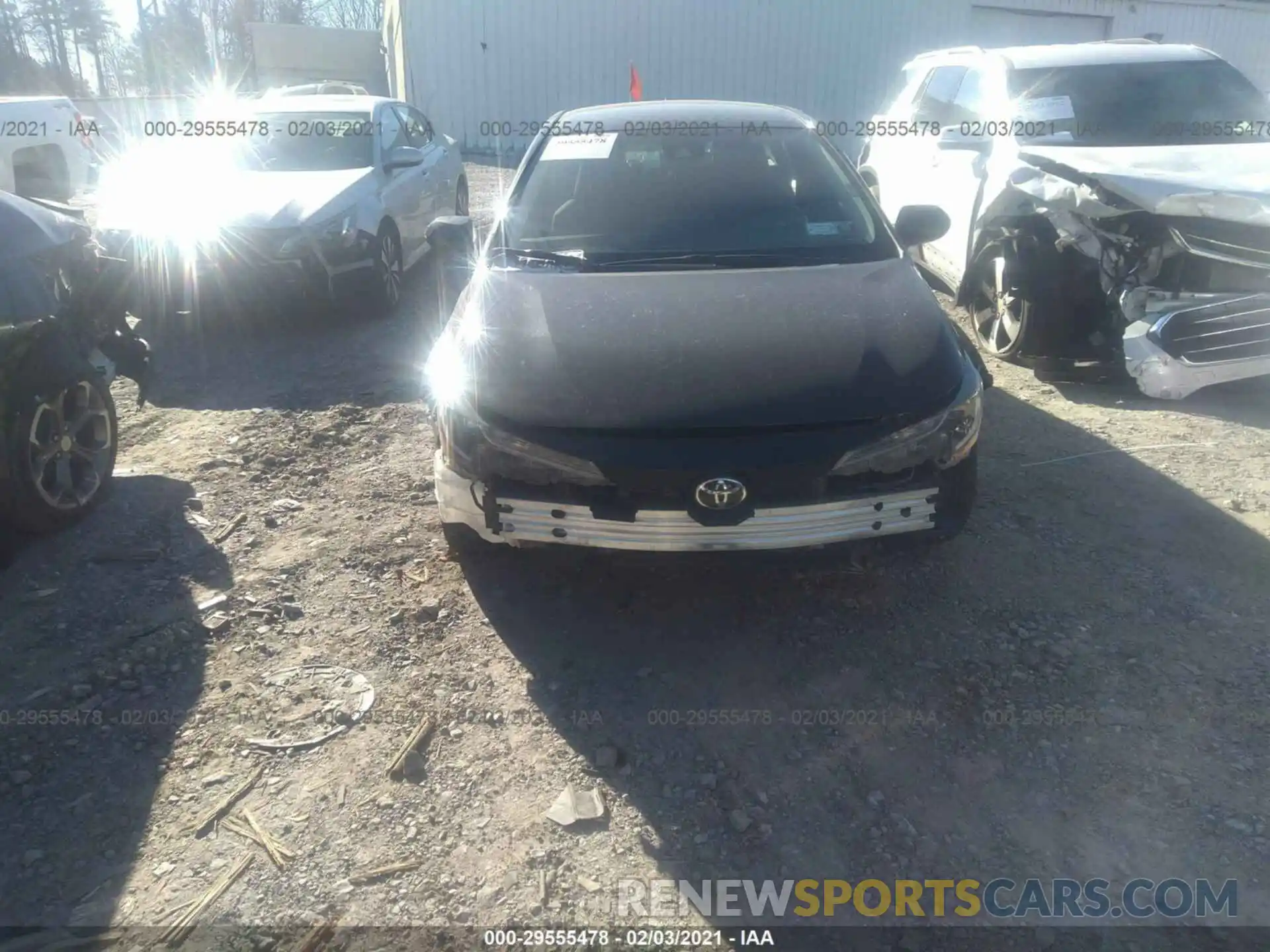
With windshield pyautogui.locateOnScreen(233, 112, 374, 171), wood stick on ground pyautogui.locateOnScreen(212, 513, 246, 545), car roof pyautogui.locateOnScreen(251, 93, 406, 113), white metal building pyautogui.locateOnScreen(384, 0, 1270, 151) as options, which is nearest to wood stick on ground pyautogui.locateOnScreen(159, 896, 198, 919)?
wood stick on ground pyautogui.locateOnScreen(212, 513, 246, 545)

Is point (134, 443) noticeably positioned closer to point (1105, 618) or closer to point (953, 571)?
point (953, 571)

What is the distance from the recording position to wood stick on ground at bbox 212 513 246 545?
3846mm

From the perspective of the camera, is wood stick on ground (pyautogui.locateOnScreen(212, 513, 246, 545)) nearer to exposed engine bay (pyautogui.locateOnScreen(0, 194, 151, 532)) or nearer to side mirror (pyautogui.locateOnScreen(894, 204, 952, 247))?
exposed engine bay (pyautogui.locateOnScreen(0, 194, 151, 532))

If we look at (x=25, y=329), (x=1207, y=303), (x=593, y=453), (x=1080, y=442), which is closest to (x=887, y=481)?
(x=593, y=453)

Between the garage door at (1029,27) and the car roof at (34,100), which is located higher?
the garage door at (1029,27)

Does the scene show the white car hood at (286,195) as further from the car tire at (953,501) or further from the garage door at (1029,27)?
the garage door at (1029,27)

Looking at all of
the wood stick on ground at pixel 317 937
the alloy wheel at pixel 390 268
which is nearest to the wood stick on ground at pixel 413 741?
the wood stick on ground at pixel 317 937

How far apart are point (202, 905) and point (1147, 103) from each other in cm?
644

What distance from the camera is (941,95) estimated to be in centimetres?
691

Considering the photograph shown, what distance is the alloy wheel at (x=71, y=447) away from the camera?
3717mm

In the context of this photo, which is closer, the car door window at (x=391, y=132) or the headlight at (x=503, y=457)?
the headlight at (x=503, y=457)

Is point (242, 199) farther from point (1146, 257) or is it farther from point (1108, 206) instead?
point (1146, 257)

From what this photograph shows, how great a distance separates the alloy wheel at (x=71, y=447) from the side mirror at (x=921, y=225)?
11.8 ft

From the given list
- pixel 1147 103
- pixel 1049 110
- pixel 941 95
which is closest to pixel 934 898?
pixel 1049 110
